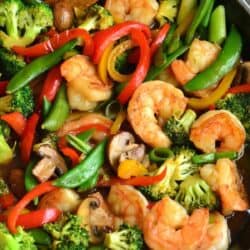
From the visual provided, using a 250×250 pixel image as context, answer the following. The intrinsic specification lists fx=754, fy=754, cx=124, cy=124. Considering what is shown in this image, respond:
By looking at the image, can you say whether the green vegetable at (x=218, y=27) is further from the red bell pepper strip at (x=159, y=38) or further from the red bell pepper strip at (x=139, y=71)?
the red bell pepper strip at (x=139, y=71)

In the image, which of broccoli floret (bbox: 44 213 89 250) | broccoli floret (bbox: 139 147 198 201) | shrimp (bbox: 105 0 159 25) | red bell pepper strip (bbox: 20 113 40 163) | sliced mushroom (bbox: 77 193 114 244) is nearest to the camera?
broccoli floret (bbox: 44 213 89 250)

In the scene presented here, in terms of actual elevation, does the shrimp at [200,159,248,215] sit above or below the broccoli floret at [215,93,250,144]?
below

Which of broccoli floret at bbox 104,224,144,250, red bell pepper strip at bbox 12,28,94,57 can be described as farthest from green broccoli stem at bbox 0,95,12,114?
broccoli floret at bbox 104,224,144,250

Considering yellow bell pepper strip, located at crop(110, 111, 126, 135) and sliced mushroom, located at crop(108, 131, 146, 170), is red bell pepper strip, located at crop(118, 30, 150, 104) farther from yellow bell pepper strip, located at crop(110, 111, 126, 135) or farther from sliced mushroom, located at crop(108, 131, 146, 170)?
sliced mushroom, located at crop(108, 131, 146, 170)

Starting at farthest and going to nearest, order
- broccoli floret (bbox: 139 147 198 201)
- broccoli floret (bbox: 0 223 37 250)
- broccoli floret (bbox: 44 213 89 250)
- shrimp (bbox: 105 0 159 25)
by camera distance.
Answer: shrimp (bbox: 105 0 159 25), broccoli floret (bbox: 139 147 198 201), broccoli floret (bbox: 44 213 89 250), broccoli floret (bbox: 0 223 37 250)

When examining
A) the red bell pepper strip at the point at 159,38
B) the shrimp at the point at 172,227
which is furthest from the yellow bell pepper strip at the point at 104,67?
the shrimp at the point at 172,227

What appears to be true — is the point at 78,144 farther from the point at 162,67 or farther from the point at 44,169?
the point at 162,67
